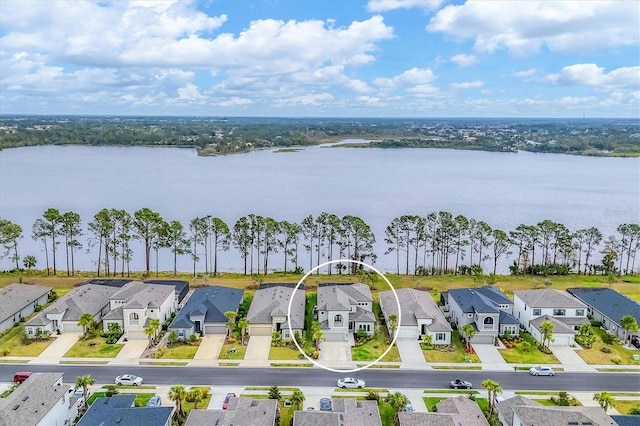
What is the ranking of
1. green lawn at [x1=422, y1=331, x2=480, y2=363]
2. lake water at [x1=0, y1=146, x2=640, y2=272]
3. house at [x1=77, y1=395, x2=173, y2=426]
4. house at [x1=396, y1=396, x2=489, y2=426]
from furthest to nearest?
lake water at [x1=0, y1=146, x2=640, y2=272]
green lawn at [x1=422, y1=331, x2=480, y2=363]
house at [x1=396, y1=396, x2=489, y2=426]
house at [x1=77, y1=395, x2=173, y2=426]

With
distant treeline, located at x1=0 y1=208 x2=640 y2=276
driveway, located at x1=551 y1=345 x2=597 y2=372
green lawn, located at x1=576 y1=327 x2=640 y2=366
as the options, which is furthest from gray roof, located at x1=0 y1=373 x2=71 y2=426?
green lawn, located at x1=576 y1=327 x2=640 y2=366

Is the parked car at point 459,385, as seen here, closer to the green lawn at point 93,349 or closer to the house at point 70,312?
the green lawn at point 93,349

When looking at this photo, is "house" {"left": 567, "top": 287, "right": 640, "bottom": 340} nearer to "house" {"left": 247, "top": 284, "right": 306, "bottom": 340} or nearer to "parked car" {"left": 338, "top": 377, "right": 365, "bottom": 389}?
"parked car" {"left": 338, "top": 377, "right": 365, "bottom": 389}

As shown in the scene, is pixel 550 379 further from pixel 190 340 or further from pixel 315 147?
pixel 315 147

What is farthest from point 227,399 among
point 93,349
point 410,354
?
point 410,354

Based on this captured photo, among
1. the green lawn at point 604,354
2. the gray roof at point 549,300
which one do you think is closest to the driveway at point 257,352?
the gray roof at point 549,300

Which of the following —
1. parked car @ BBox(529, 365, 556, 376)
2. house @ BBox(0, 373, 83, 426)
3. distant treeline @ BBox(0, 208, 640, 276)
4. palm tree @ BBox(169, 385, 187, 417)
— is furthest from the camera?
distant treeline @ BBox(0, 208, 640, 276)

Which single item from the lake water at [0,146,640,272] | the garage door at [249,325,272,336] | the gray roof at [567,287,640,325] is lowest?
the garage door at [249,325,272,336]

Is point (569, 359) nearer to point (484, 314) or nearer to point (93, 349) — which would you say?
point (484, 314)
